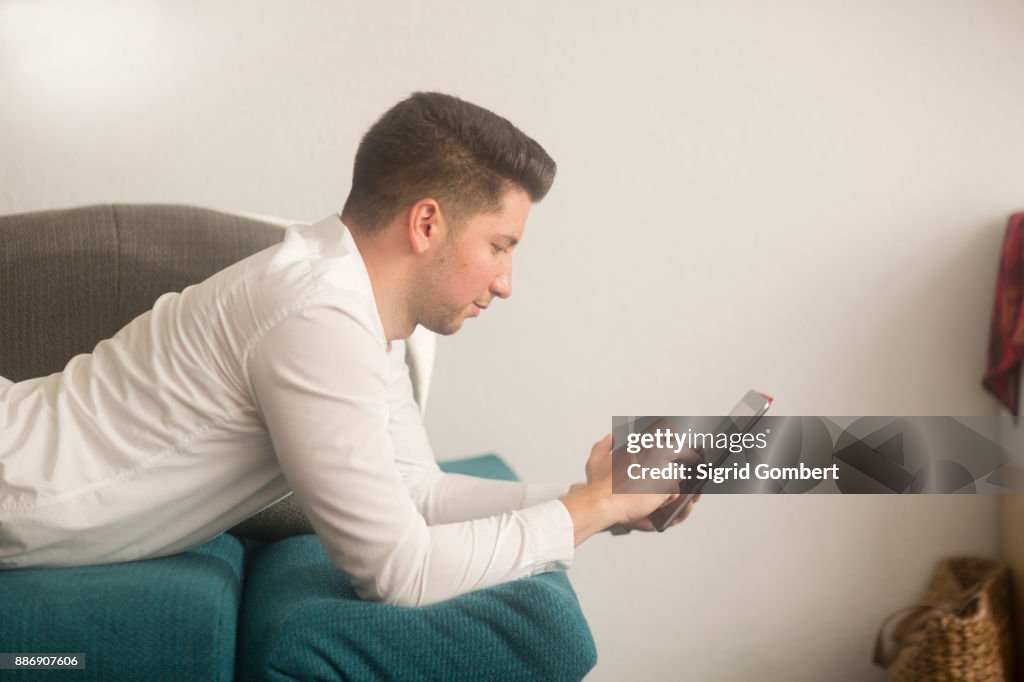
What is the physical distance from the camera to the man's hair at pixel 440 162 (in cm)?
121

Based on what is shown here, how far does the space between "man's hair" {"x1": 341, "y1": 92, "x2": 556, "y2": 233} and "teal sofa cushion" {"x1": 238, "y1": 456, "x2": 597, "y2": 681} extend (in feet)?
1.55

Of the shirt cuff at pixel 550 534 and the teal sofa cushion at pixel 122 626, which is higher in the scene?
the shirt cuff at pixel 550 534

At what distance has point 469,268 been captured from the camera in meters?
1.25

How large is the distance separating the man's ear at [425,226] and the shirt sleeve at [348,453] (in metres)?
0.17

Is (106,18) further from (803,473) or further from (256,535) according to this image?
(803,473)

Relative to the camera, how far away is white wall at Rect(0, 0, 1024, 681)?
1920 mm

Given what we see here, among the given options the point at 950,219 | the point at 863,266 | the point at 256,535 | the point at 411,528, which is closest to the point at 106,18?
the point at 256,535

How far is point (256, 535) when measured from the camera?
62.5 inches

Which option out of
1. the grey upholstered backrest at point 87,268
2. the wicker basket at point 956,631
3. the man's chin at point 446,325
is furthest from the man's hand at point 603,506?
the wicker basket at point 956,631

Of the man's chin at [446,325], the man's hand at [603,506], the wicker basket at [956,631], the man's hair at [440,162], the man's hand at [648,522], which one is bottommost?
the wicker basket at [956,631]

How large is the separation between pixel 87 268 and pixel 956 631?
1743mm

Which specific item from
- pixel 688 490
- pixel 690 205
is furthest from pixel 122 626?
pixel 690 205

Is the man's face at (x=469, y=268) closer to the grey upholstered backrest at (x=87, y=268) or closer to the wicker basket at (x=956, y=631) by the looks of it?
the grey upholstered backrest at (x=87, y=268)

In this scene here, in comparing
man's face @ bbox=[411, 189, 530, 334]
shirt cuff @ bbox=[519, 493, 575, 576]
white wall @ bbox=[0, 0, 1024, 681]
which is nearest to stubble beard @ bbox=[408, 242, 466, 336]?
man's face @ bbox=[411, 189, 530, 334]
